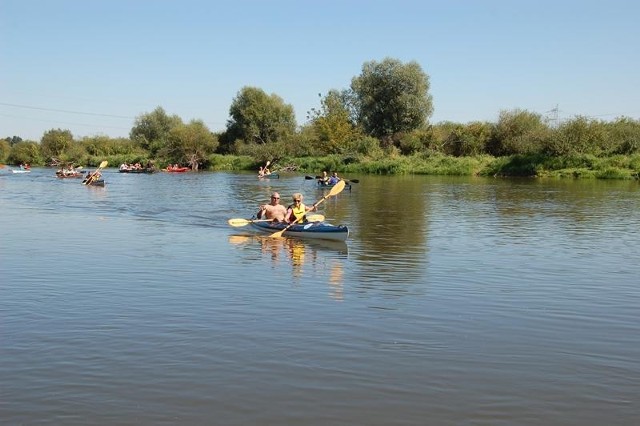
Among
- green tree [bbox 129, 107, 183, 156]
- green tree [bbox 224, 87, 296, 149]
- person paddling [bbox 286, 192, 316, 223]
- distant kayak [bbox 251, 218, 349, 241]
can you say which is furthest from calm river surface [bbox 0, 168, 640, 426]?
green tree [bbox 129, 107, 183, 156]

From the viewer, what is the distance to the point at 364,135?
67.6 meters

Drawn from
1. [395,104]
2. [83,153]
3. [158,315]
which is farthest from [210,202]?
[83,153]

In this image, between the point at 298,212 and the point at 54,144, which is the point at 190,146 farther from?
the point at 298,212

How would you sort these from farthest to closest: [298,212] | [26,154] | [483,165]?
[26,154]
[483,165]
[298,212]

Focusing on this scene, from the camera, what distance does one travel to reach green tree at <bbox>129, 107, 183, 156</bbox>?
307 ft

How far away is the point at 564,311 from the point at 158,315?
18.3 ft

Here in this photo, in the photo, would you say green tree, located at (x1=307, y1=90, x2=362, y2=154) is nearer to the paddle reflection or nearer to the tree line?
the tree line

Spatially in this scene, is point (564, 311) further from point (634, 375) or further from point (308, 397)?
point (308, 397)

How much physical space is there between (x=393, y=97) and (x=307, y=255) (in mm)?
54060

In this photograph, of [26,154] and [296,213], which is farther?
[26,154]

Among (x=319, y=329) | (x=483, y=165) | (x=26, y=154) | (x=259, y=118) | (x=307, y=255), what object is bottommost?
(x=319, y=329)

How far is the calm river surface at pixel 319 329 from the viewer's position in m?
5.80

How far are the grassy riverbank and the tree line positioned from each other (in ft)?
1.19

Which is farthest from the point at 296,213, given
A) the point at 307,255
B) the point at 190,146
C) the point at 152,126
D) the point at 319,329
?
the point at 152,126
